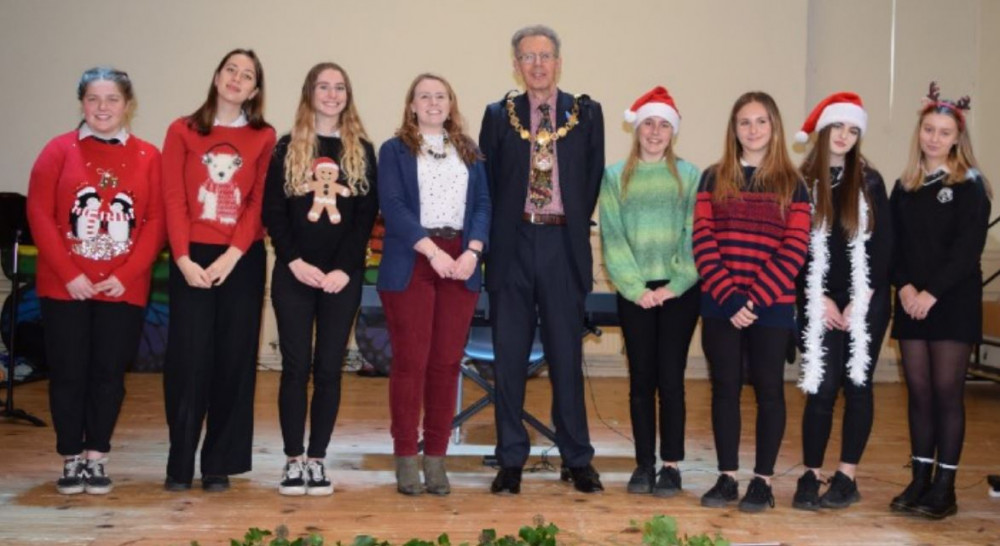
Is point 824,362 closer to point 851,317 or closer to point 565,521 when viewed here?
point 851,317

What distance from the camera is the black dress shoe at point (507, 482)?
12.8 ft

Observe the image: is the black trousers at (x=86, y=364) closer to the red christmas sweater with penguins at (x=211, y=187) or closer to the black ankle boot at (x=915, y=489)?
the red christmas sweater with penguins at (x=211, y=187)

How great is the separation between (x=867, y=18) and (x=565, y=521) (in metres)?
5.17

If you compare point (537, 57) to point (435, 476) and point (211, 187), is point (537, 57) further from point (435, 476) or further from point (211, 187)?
point (435, 476)

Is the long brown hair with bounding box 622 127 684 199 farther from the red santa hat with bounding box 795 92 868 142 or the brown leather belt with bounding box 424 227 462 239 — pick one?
the brown leather belt with bounding box 424 227 462 239

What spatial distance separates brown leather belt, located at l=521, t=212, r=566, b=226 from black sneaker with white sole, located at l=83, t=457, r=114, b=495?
1597 millimetres

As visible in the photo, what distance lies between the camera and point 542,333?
3980 millimetres

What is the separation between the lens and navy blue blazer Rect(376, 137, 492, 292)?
12.3 feet

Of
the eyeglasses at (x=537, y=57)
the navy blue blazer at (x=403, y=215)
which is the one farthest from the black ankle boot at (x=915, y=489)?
the eyeglasses at (x=537, y=57)

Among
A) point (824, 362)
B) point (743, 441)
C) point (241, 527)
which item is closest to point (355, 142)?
point (241, 527)

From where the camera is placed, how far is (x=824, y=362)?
3.73 metres

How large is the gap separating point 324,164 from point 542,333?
0.92m

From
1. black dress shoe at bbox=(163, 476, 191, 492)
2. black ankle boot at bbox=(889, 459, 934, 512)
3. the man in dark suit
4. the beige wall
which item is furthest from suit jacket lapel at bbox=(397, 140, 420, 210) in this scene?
the beige wall

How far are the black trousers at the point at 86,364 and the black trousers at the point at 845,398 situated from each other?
7.32 feet
